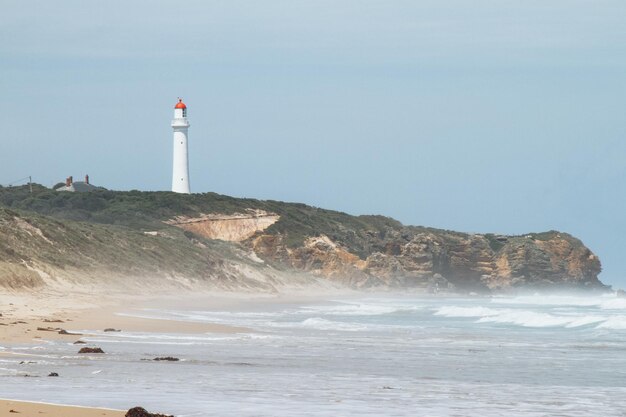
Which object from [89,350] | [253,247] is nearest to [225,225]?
[253,247]

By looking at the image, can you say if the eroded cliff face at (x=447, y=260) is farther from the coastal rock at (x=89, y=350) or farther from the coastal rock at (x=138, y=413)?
the coastal rock at (x=138, y=413)

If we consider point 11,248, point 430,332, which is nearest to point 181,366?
point 430,332

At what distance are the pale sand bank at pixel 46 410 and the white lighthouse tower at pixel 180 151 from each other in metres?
72.2

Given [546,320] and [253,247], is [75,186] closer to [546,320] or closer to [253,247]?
[253,247]

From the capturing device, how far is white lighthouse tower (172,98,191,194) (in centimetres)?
8219

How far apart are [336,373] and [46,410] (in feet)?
19.3

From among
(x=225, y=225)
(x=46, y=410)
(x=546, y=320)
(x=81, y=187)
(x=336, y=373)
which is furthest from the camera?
(x=81, y=187)

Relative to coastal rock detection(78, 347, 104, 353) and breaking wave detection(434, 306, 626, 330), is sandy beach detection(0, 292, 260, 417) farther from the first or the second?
breaking wave detection(434, 306, 626, 330)

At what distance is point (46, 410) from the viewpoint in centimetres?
1019

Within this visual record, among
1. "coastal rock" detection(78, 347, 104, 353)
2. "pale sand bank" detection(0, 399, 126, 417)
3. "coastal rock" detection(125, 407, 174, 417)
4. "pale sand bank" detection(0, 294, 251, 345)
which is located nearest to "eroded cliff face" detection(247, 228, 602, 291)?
"pale sand bank" detection(0, 294, 251, 345)

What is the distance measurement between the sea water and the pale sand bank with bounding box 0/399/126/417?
1.52 ft

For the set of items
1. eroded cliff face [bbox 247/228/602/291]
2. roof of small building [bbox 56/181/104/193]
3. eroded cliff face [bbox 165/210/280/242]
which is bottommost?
eroded cliff face [bbox 247/228/602/291]

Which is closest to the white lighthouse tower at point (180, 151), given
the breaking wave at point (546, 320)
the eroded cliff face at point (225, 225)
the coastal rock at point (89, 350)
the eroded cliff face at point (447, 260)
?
the eroded cliff face at point (225, 225)

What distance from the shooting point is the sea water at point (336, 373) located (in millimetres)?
11695
